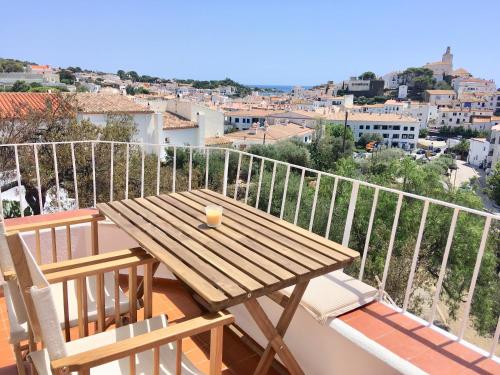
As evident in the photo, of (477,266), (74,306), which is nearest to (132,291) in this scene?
(74,306)

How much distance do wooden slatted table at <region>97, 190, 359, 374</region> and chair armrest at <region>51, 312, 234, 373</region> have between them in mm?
52

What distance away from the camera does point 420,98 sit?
312ft

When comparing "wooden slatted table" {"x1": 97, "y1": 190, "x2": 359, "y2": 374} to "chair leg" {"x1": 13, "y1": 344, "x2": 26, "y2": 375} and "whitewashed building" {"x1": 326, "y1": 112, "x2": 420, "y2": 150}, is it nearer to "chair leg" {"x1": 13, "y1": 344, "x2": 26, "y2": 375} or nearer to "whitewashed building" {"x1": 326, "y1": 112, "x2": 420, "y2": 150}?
"chair leg" {"x1": 13, "y1": 344, "x2": 26, "y2": 375}

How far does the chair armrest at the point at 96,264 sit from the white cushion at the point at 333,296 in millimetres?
857

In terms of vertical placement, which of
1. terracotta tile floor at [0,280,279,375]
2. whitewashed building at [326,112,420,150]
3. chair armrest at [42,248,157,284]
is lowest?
whitewashed building at [326,112,420,150]

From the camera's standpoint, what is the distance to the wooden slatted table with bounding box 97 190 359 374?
1426 mm

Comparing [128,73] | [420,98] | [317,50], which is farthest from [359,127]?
[128,73]

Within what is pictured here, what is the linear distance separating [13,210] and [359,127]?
5822 cm

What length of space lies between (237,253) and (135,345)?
25.6 inches

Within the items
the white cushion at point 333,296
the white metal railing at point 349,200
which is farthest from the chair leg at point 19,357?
the white metal railing at point 349,200

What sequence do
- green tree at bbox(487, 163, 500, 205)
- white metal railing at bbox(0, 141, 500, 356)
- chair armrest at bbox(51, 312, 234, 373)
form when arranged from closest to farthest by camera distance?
chair armrest at bbox(51, 312, 234, 373) → white metal railing at bbox(0, 141, 500, 356) → green tree at bbox(487, 163, 500, 205)

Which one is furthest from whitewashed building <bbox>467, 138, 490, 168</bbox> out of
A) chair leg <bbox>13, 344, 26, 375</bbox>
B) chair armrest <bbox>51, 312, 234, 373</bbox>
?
chair leg <bbox>13, 344, 26, 375</bbox>

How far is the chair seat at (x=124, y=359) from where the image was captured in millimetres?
1393

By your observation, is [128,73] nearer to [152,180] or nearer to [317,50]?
[317,50]
